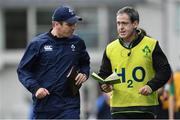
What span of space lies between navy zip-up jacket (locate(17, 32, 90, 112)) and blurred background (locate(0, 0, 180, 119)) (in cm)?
3169

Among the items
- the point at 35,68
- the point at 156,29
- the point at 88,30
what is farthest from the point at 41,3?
the point at 35,68

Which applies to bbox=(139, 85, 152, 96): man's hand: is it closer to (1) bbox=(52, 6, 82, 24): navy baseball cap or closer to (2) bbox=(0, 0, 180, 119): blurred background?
(1) bbox=(52, 6, 82, 24): navy baseball cap

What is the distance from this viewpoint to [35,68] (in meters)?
10.2

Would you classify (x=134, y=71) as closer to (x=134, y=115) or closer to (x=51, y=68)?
(x=134, y=115)

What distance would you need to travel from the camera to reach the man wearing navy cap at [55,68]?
10.1 m

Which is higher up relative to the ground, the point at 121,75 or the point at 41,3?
the point at 41,3

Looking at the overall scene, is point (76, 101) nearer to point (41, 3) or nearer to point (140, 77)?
point (140, 77)

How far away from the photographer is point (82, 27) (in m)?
43.3

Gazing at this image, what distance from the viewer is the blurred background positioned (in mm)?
42438

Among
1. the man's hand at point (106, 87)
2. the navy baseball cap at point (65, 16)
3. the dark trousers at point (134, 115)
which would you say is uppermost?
the navy baseball cap at point (65, 16)

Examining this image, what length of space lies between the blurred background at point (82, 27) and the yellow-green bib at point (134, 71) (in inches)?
1247

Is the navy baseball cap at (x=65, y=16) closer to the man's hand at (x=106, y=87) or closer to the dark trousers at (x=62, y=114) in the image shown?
the man's hand at (x=106, y=87)

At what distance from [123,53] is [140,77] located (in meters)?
0.34

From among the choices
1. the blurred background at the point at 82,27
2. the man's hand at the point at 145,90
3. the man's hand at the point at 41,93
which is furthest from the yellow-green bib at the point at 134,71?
the blurred background at the point at 82,27
